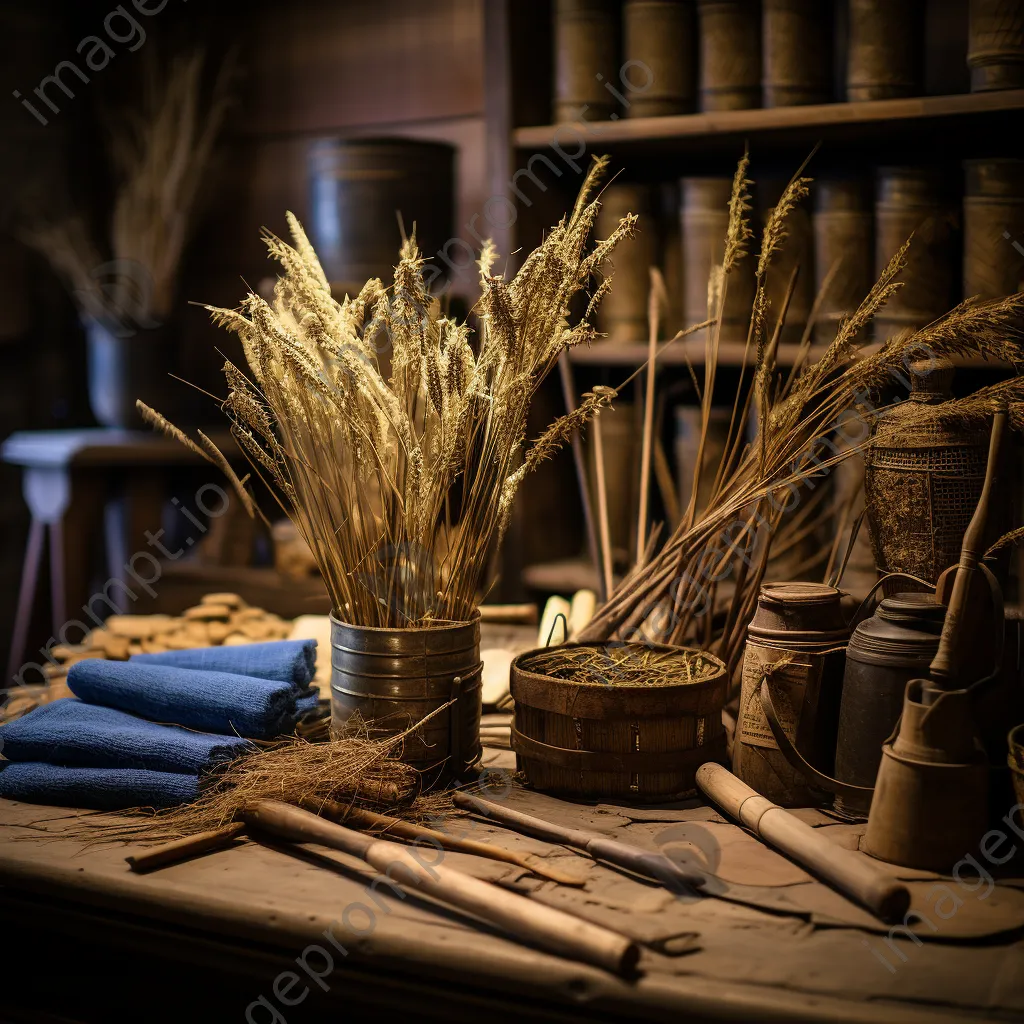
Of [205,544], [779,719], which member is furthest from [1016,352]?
[205,544]

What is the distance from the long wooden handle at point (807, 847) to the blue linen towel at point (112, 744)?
65 centimetres

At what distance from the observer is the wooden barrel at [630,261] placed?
2551mm

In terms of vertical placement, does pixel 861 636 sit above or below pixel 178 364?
below

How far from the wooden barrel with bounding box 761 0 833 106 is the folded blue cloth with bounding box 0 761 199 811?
1.74 meters

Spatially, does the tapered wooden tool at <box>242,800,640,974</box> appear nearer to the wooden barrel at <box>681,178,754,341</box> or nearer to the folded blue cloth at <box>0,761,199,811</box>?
the folded blue cloth at <box>0,761,199,811</box>

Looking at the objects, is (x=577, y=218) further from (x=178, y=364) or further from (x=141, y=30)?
(x=141, y=30)

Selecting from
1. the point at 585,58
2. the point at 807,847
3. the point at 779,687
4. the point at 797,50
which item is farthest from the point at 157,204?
the point at 807,847

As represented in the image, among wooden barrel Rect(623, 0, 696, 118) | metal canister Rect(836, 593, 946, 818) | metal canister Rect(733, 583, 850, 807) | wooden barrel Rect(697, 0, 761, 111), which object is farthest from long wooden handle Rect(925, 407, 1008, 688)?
wooden barrel Rect(623, 0, 696, 118)

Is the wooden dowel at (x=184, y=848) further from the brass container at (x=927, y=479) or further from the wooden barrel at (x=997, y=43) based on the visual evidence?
the wooden barrel at (x=997, y=43)

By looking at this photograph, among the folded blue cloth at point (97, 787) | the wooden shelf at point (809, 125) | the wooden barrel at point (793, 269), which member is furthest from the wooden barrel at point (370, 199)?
the folded blue cloth at point (97, 787)

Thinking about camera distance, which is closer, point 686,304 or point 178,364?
point 686,304

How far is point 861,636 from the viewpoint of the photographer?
58.8 inches

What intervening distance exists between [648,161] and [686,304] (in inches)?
16.8

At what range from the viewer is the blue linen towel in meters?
1.57
